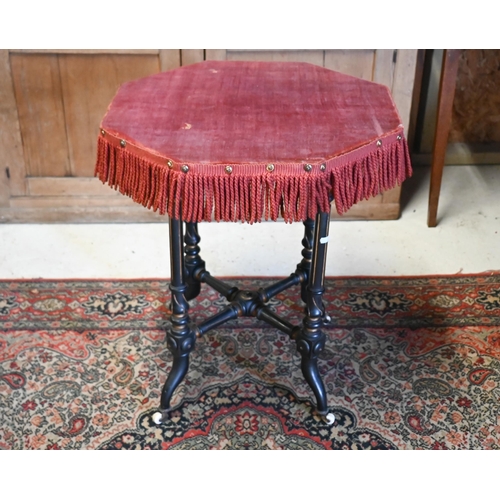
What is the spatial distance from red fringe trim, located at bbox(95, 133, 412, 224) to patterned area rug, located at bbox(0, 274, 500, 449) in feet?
2.18

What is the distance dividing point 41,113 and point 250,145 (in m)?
1.46

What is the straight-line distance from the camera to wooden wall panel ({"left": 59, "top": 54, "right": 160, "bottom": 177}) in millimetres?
2650

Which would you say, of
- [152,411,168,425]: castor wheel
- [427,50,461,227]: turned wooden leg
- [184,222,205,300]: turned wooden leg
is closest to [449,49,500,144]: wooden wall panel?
[427,50,461,227]: turned wooden leg

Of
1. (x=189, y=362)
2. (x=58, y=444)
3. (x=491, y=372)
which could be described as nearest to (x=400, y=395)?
(x=491, y=372)

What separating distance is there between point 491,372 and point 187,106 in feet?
3.95

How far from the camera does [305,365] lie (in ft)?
6.35

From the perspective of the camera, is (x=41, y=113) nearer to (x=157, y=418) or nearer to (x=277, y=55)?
(x=277, y=55)

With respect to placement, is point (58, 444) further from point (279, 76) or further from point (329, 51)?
point (329, 51)

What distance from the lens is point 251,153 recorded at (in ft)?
5.06

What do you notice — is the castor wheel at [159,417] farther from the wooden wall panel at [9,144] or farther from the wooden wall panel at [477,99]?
the wooden wall panel at [477,99]

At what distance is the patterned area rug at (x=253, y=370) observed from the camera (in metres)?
1.91

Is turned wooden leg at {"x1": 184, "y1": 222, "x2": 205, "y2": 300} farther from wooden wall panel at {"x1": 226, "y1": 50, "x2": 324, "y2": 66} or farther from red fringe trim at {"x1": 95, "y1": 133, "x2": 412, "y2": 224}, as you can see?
wooden wall panel at {"x1": 226, "y1": 50, "x2": 324, "y2": 66}

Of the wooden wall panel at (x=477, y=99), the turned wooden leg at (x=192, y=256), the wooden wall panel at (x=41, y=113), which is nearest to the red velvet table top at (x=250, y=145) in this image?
the turned wooden leg at (x=192, y=256)

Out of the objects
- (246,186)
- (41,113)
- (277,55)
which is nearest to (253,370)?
(246,186)
